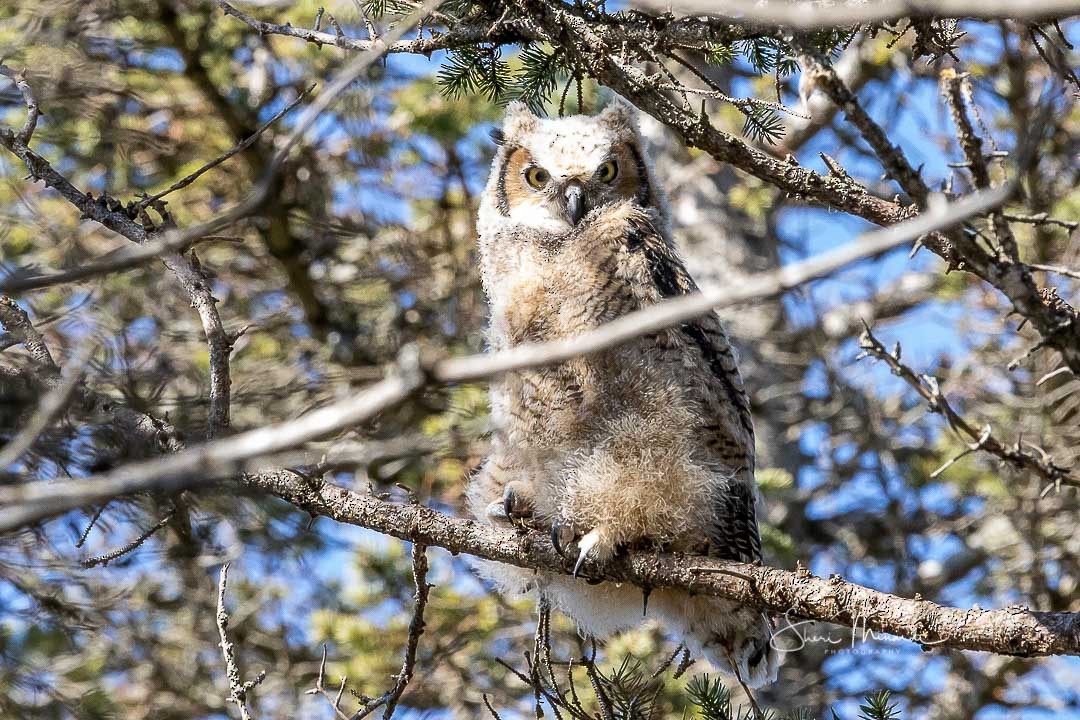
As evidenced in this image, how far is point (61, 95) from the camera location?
3189 mm

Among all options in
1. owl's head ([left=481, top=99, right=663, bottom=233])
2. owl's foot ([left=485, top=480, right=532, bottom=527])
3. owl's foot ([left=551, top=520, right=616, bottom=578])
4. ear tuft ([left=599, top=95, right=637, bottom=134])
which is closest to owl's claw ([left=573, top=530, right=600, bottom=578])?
owl's foot ([left=551, top=520, right=616, bottom=578])

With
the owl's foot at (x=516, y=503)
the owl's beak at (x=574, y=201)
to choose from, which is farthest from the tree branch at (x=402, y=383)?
the owl's beak at (x=574, y=201)

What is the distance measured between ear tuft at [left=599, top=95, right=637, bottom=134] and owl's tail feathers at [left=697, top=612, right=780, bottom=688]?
1938mm

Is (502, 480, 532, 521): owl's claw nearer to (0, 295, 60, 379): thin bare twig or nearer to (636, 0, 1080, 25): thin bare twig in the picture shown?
(0, 295, 60, 379): thin bare twig

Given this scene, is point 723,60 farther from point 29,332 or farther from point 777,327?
point 777,327

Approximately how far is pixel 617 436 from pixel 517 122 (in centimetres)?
168

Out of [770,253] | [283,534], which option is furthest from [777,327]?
[283,534]

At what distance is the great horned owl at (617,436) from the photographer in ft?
10.8

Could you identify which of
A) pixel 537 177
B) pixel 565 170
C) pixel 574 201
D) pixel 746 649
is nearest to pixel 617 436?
pixel 746 649

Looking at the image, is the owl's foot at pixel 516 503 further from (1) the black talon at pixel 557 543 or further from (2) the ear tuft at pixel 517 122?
(2) the ear tuft at pixel 517 122

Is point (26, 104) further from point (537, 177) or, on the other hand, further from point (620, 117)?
point (620, 117)

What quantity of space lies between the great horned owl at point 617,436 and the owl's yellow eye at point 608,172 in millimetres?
191

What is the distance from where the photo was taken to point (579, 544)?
3.21 m

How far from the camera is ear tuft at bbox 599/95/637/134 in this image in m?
4.35
